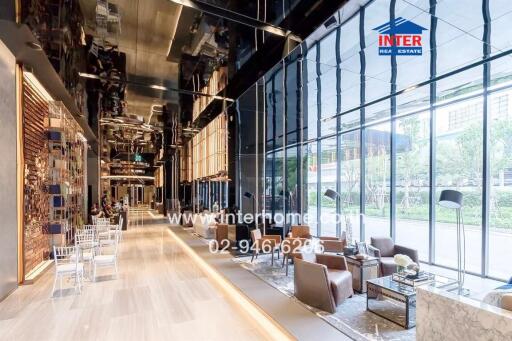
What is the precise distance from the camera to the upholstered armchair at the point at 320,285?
148 inches

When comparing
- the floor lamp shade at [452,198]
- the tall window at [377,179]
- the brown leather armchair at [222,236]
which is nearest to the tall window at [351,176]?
the tall window at [377,179]

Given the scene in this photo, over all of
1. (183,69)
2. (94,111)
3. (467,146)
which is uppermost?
(183,69)

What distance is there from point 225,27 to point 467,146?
17.7 ft

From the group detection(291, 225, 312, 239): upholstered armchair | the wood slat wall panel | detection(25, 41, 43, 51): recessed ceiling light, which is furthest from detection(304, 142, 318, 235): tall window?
the wood slat wall panel

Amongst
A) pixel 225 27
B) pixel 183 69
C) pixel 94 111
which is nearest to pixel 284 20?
pixel 225 27

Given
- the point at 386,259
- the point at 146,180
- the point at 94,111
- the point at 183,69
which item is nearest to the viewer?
the point at 386,259

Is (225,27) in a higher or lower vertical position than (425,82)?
higher

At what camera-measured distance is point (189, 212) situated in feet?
44.8

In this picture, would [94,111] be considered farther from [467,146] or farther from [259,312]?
[467,146]

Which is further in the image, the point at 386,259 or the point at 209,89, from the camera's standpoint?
the point at 209,89

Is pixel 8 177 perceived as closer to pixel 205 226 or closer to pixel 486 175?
pixel 205 226
